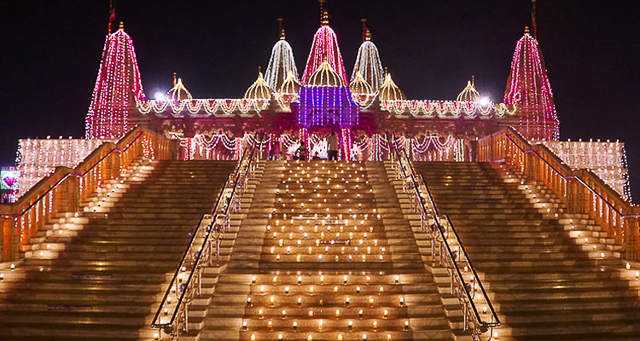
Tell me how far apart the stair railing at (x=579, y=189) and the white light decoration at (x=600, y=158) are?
17.0 feet

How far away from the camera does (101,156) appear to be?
14.2 meters

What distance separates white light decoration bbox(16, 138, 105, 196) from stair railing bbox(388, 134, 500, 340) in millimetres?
12914

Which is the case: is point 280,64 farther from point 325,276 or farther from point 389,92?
→ point 325,276

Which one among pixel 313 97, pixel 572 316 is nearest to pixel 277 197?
pixel 572 316

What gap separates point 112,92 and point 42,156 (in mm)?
4528

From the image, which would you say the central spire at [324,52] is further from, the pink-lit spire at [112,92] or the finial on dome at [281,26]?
the pink-lit spire at [112,92]

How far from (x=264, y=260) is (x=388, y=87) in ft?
73.7

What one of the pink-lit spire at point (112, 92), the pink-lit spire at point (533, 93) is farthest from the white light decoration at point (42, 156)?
the pink-lit spire at point (533, 93)

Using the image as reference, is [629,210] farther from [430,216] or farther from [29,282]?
[29,282]

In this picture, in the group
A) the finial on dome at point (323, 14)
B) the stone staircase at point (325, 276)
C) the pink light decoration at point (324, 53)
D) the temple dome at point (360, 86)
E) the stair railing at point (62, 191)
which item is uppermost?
the finial on dome at point (323, 14)

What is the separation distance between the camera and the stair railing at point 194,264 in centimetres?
809

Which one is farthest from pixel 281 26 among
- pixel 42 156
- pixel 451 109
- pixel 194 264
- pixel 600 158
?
pixel 194 264

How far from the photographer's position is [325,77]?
26.6m

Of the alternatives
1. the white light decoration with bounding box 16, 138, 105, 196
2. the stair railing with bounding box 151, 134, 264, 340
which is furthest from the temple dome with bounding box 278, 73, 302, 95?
the stair railing with bounding box 151, 134, 264, 340
